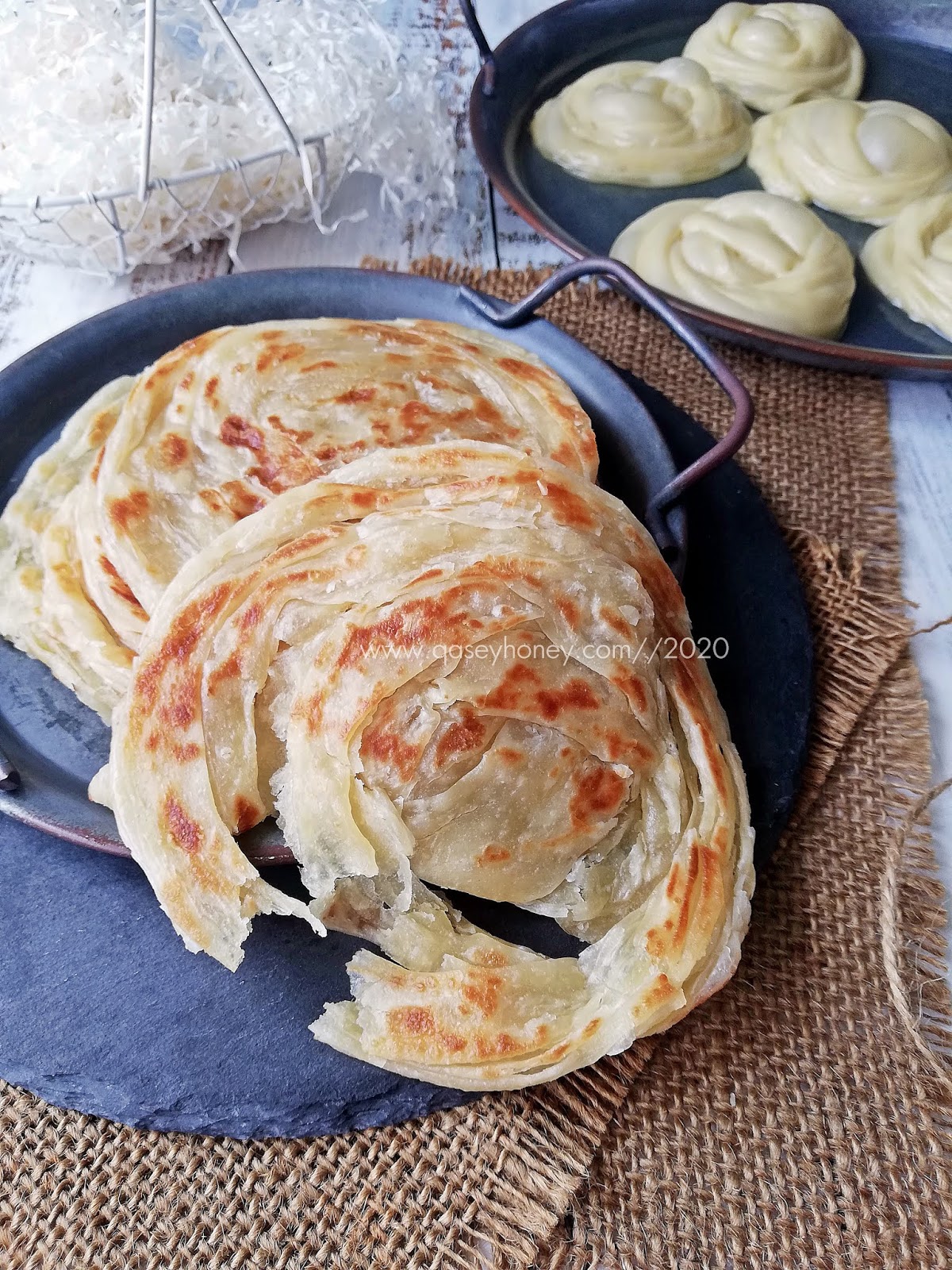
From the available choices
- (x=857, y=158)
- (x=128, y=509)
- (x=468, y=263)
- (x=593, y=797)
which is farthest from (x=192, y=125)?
(x=593, y=797)

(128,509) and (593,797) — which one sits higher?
(128,509)

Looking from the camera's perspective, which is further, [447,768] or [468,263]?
[468,263]

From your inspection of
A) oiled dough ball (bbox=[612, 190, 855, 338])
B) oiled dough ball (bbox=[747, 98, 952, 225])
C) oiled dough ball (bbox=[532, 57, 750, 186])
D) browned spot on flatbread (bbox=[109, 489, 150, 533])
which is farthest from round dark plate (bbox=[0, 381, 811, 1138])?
oiled dough ball (bbox=[532, 57, 750, 186])

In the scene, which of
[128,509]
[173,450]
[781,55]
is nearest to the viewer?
[128,509]

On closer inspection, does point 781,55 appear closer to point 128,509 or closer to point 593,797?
point 128,509

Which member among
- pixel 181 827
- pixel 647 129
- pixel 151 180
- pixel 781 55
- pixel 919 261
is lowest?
pixel 919 261

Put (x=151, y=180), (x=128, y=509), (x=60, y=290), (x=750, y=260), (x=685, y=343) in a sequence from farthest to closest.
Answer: (x=60, y=290) → (x=750, y=260) → (x=151, y=180) → (x=685, y=343) → (x=128, y=509)
